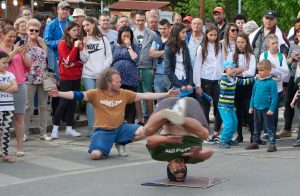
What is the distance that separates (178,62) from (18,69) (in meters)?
2.73

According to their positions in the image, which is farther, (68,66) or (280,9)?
(280,9)

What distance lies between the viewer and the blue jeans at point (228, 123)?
35.0 ft

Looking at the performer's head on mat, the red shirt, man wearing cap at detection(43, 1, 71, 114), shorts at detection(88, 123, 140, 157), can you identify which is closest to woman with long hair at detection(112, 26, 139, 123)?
the red shirt

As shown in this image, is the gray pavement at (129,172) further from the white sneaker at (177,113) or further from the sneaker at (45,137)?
the white sneaker at (177,113)

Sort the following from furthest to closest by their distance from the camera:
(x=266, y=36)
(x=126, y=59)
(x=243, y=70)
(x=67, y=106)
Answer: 1. (x=126, y=59)
2. (x=266, y=36)
3. (x=67, y=106)
4. (x=243, y=70)

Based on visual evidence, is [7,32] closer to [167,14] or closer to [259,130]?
[259,130]

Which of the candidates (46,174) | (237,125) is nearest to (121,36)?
(237,125)

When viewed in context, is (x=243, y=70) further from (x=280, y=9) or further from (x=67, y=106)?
(x=280, y=9)

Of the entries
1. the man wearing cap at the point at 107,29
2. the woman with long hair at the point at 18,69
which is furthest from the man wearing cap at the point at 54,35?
the woman with long hair at the point at 18,69

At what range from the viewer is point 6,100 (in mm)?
9391

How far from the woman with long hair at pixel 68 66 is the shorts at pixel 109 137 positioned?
1.83 metres

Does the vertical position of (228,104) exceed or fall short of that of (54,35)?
it falls short

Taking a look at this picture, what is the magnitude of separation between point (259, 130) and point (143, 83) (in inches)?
115

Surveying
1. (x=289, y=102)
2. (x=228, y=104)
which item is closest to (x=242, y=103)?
(x=228, y=104)
